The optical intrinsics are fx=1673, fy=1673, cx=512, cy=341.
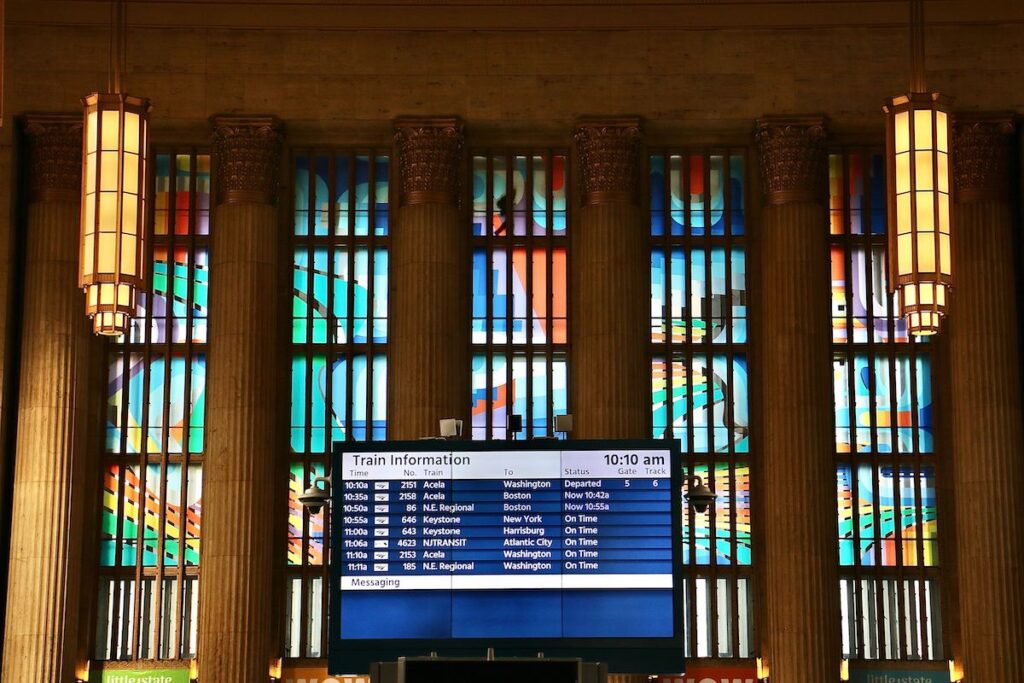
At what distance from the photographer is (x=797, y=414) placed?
26.7 m

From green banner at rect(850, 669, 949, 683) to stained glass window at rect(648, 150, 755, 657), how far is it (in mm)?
1785

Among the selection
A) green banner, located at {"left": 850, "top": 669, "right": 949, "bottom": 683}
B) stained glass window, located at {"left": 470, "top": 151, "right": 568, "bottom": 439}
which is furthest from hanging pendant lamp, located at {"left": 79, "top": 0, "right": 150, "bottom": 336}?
green banner, located at {"left": 850, "top": 669, "right": 949, "bottom": 683}

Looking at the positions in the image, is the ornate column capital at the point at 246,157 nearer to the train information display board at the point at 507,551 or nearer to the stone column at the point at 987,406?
the train information display board at the point at 507,551

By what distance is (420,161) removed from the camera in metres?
27.5

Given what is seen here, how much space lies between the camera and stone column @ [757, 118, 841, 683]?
85.6 feet

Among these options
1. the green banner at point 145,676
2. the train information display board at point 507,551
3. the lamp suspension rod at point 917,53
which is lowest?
the green banner at point 145,676

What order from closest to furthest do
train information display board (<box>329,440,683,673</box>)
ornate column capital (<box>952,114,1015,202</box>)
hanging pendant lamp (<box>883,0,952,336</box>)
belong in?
train information display board (<box>329,440,683,673</box>) < hanging pendant lamp (<box>883,0,952,336</box>) < ornate column capital (<box>952,114,1015,202</box>)

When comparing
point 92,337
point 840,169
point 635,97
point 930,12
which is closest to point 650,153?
point 635,97

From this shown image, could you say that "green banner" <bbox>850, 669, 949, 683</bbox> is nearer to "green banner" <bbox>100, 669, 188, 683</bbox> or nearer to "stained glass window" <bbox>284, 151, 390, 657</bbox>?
"stained glass window" <bbox>284, 151, 390, 657</bbox>

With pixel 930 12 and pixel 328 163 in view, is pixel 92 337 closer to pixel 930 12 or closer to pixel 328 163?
pixel 328 163

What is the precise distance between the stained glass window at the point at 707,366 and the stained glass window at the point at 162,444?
7.64m

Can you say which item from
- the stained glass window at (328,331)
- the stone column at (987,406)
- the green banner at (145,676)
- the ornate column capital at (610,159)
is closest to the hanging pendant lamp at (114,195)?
the stained glass window at (328,331)

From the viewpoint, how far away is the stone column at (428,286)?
26812 millimetres

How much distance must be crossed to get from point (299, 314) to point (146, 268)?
5.79m
